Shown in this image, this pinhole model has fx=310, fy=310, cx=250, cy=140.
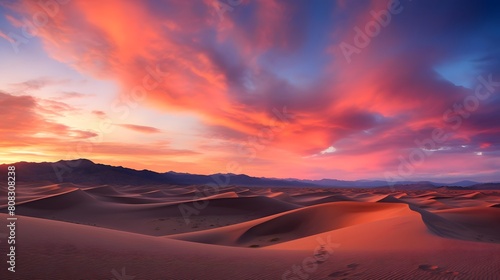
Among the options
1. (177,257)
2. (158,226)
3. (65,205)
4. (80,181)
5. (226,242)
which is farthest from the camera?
(80,181)

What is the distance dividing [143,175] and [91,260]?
476ft

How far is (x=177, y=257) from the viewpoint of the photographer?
613 centimetres

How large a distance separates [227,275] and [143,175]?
146248mm

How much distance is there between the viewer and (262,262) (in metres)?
5.95

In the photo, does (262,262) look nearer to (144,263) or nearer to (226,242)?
(144,263)

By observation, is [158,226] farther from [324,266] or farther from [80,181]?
[80,181]

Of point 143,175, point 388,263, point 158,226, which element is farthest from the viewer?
point 143,175

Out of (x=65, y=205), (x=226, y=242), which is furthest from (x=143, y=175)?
(x=226, y=242)

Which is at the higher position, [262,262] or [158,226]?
[262,262]

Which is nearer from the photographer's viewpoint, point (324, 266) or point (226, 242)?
point (324, 266)

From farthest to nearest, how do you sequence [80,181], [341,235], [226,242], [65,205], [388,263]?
[80,181] < [65,205] < [226,242] < [341,235] < [388,263]

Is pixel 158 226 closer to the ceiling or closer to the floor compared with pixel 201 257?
Answer: closer to the floor

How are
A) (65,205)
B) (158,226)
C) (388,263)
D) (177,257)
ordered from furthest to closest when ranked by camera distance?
(65,205)
(158,226)
(177,257)
(388,263)

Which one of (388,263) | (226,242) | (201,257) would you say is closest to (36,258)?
(201,257)
